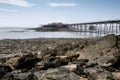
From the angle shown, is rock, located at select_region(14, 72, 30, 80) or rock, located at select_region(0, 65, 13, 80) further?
rock, located at select_region(0, 65, 13, 80)

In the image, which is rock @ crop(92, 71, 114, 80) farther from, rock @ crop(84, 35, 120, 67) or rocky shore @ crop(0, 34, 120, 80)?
rock @ crop(84, 35, 120, 67)

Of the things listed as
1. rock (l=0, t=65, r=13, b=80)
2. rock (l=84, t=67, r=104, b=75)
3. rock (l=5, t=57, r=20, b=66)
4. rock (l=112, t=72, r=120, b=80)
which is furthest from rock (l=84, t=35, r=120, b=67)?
rock (l=0, t=65, r=13, b=80)

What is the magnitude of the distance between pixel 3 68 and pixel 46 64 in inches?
105

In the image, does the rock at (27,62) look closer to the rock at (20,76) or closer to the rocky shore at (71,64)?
the rocky shore at (71,64)

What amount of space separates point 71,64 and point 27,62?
3392 mm

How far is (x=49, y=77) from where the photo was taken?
1266 cm

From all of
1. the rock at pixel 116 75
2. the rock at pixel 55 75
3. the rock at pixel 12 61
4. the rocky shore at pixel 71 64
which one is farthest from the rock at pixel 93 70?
the rock at pixel 12 61

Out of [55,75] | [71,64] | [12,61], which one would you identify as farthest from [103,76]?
[12,61]

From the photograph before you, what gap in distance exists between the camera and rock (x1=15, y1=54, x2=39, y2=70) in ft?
53.4

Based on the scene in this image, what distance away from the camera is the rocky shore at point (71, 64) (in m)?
13.1

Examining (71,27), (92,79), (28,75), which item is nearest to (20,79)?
(28,75)

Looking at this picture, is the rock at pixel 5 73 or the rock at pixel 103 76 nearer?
the rock at pixel 103 76

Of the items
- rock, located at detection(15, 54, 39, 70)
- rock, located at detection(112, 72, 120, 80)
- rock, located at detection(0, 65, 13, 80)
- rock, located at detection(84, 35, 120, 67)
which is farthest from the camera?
rock, located at detection(15, 54, 39, 70)

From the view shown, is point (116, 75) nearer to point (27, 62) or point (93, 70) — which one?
point (93, 70)
